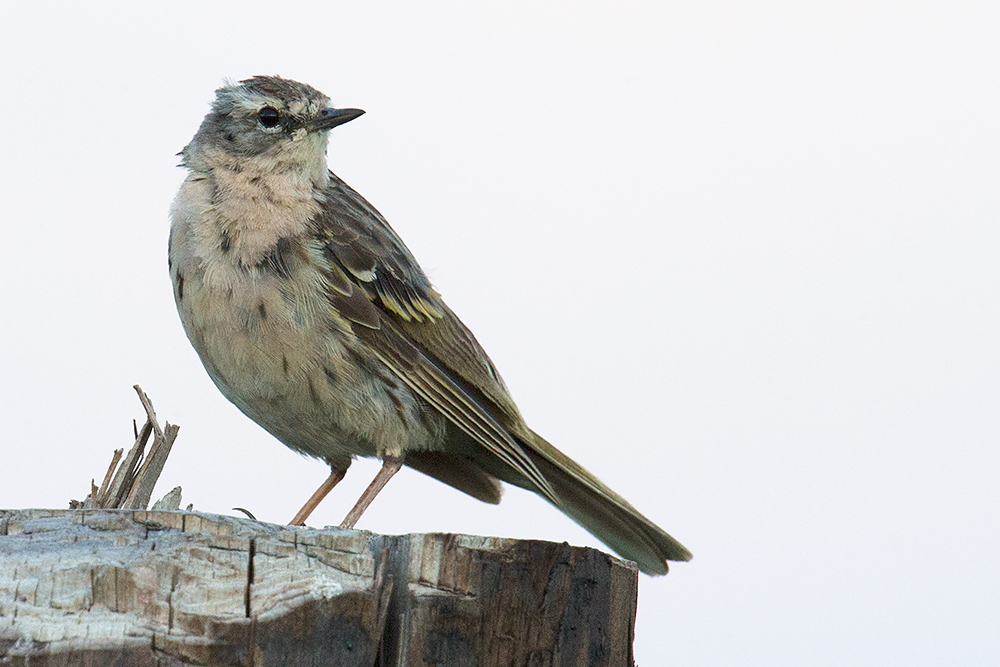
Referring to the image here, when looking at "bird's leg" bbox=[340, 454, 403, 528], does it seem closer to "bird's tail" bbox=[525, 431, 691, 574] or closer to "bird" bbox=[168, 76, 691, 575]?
"bird" bbox=[168, 76, 691, 575]

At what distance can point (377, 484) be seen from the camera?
5422mm

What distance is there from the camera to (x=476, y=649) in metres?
2.79

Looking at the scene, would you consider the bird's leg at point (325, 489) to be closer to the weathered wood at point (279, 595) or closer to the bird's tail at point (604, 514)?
the bird's tail at point (604, 514)

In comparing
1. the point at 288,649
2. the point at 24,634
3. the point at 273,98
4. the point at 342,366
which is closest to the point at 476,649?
the point at 288,649

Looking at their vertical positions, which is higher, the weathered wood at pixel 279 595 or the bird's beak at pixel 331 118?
the bird's beak at pixel 331 118

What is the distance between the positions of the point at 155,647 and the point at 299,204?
3.10 meters

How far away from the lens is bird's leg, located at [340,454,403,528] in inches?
212

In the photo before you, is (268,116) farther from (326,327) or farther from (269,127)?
(326,327)

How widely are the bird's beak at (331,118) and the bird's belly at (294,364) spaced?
961 mm

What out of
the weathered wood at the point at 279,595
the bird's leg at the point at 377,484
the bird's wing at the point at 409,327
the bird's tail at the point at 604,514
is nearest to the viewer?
the weathered wood at the point at 279,595

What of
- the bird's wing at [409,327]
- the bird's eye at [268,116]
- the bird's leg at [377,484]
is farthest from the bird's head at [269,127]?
the bird's leg at [377,484]

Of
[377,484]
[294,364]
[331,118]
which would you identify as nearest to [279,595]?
[294,364]

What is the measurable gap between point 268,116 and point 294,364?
4.32 ft

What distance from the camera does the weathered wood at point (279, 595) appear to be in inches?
97.2
